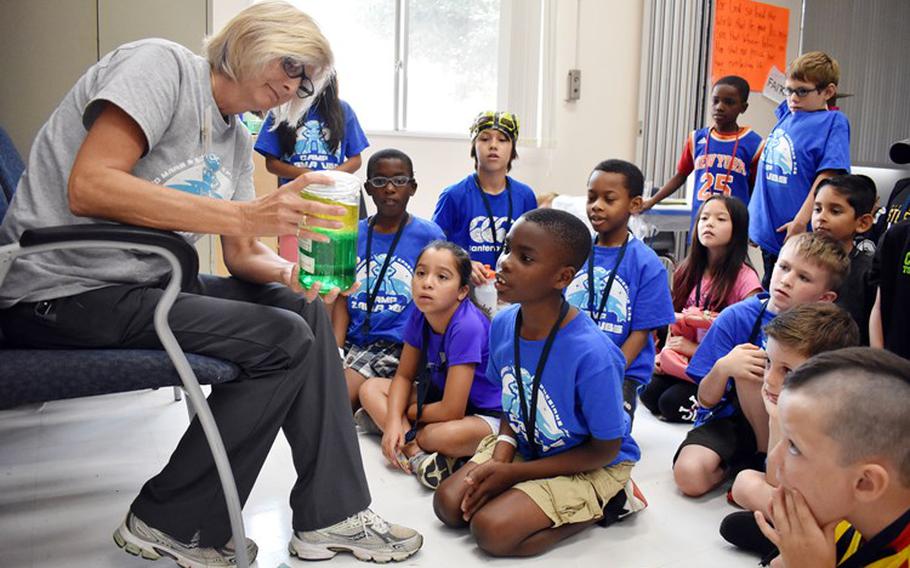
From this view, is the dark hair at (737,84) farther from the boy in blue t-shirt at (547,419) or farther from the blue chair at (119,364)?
the blue chair at (119,364)

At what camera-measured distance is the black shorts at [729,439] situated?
2.15m

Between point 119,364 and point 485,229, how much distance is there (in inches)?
70.4

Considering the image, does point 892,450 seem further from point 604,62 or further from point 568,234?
point 604,62

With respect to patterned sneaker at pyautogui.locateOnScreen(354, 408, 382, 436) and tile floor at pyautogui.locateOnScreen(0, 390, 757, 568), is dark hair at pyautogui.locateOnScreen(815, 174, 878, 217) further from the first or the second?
patterned sneaker at pyautogui.locateOnScreen(354, 408, 382, 436)

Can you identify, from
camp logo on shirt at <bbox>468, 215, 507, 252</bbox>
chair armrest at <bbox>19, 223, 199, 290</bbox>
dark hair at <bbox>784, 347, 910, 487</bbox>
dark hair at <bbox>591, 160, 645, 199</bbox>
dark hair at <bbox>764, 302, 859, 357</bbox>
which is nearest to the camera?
dark hair at <bbox>784, 347, 910, 487</bbox>

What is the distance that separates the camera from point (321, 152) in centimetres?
338

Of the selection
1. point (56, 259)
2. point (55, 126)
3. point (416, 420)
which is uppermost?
point (55, 126)

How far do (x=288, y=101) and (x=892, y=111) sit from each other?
228 inches

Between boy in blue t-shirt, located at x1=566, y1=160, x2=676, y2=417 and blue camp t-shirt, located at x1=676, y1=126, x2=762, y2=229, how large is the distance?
1316mm

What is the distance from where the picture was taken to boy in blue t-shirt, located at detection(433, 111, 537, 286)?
3.03m

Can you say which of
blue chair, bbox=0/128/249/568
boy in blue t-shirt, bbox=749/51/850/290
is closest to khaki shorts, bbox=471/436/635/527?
blue chair, bbox=0/128/249/568

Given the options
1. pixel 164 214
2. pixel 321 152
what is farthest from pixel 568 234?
pixel 321 152

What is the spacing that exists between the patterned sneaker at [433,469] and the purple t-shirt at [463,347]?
247 millimetres

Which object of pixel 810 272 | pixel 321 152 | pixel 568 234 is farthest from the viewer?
pixel 321 152
